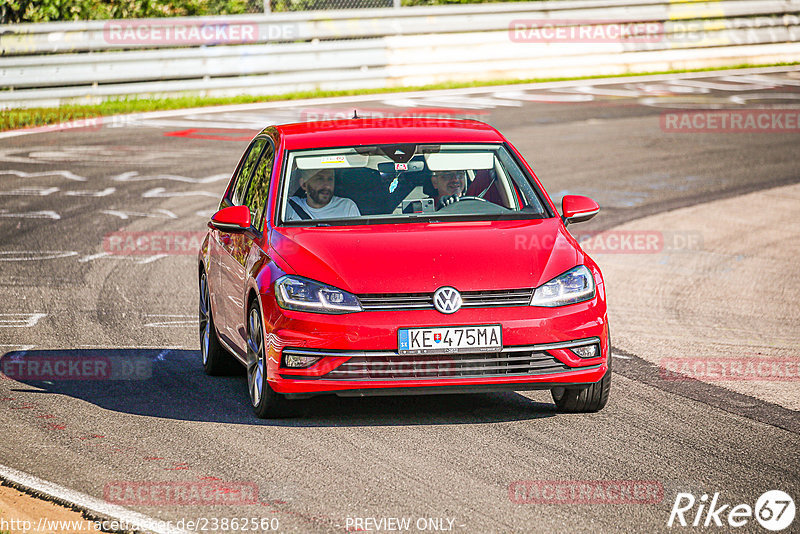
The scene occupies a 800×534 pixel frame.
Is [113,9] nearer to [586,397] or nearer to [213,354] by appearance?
[213,354]

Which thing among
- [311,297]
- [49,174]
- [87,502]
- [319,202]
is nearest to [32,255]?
[49,174]

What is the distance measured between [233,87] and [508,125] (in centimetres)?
586

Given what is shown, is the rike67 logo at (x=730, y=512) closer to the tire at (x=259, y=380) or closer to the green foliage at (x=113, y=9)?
the tire at (x=259, y=380)

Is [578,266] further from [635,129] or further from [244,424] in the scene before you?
[635,129]

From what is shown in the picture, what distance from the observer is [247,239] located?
755 centimetres

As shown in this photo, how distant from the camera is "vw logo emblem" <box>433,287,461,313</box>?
21.3 feet

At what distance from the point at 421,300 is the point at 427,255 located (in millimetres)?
335

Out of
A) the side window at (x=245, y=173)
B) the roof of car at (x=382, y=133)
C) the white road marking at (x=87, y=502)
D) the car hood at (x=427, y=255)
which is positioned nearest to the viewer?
the white road marking at (x=87, y=502)

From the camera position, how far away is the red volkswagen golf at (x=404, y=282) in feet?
21.4

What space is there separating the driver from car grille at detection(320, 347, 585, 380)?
4.67ft

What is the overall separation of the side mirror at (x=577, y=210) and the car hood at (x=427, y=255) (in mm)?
387

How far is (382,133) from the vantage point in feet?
26.5

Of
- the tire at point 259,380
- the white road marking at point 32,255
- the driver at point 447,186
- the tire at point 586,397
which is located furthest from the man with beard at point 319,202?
the white road marking at point 32,255

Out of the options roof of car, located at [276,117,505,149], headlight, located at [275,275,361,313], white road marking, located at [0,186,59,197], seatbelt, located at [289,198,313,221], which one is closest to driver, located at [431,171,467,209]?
roof of car, located at [276,117,505,149]
